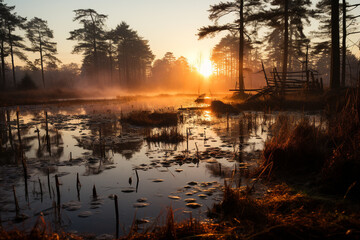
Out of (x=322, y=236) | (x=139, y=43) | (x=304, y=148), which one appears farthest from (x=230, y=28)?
(x=139, y=43)

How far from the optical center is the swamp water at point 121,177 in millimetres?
3271

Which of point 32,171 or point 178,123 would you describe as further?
point 178,123

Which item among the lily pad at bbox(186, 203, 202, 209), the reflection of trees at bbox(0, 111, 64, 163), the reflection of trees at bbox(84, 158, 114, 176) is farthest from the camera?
the reflection of trees at bbox(0, 111, 64, 163)

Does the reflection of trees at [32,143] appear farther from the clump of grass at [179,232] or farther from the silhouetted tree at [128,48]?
the silhouetted tree at [128,48]

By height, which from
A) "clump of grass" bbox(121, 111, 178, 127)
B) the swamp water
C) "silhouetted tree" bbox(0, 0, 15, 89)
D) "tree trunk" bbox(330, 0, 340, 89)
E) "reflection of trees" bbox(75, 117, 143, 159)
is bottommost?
the swamp water

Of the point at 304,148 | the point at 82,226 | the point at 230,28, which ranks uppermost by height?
the point at 230,28

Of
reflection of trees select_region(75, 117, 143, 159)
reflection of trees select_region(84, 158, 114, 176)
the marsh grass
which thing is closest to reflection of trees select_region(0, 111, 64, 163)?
reflection of trees select_region(75, 117, 143, 159)

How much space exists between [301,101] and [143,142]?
11.9m

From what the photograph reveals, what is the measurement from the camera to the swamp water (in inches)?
129

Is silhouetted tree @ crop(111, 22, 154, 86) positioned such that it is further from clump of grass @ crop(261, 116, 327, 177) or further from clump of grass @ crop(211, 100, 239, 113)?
clump of grass @ crop(261, 116, 327, 177)

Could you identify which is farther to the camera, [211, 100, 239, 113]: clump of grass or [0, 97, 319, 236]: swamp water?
[211, 100, 239, 113]: clump of grass

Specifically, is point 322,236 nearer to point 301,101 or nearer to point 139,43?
point 301,101

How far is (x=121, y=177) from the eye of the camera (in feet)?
15.7

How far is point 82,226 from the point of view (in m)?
3.04
